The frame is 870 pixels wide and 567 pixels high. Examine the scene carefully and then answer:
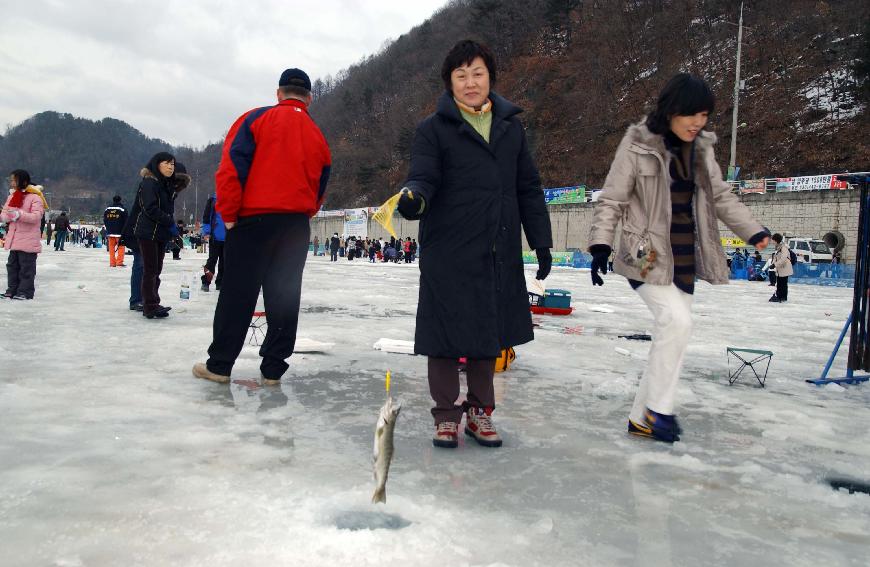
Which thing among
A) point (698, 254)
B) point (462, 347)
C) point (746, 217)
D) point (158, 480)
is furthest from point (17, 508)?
point (746, 217)

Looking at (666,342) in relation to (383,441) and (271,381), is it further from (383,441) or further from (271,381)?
(271,381)

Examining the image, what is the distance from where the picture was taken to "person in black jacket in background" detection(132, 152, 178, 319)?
20.2 feet

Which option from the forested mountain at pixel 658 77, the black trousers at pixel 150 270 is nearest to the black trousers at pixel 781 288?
the black trousers at pixel 150 270

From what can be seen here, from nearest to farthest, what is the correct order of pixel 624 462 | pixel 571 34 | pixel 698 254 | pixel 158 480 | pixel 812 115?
pixel 158 480, pixel 624 462, pixel 698 254, pixel 812 115, pixel 571 34

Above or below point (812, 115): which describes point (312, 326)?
below

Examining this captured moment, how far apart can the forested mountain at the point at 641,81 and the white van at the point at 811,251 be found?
28.5 feet

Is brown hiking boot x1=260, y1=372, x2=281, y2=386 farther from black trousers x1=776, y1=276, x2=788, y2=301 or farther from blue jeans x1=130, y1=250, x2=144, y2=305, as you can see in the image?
black trousers x1=776, y1=276, x2=788, y2=301

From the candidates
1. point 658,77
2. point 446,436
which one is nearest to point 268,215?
point 446,436

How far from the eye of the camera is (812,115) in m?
34.5

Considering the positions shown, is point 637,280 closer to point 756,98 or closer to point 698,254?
point 698,254

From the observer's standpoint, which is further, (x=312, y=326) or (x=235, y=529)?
(x=312, y=326)

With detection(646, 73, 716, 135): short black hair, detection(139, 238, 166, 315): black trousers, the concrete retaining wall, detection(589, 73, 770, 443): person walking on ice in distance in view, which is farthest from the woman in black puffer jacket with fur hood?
the concrete retaining wall

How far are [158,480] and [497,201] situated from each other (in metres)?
1.73

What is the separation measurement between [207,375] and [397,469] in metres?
1.80
